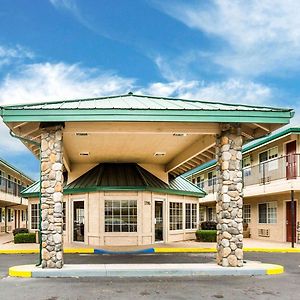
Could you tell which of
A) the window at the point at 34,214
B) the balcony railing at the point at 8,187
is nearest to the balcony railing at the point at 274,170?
A: the window at the point at 34,214

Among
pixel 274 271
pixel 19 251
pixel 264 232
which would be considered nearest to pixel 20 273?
pixel 274 271

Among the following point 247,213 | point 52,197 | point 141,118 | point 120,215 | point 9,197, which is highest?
point 141,118

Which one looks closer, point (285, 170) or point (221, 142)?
point (221, 142)

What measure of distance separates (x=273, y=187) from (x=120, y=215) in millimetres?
8706

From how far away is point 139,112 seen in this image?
12789mm

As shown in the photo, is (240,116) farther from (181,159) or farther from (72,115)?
(181,159)

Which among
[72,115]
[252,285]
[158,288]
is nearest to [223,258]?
[252,285]

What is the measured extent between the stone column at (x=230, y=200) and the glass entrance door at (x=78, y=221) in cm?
1065

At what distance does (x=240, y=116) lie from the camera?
13078mm

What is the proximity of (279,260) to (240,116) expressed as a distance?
6583mm

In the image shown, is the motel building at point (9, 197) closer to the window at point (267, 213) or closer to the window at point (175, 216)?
the window at point (175, 216)

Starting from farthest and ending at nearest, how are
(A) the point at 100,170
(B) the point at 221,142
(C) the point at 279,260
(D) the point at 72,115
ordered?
(A) the point at 100,170 < (C) the point at 279,260 < (B) the point at 221,142 < (D) the point at 72,115

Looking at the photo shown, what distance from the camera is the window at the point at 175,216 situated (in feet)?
79.1

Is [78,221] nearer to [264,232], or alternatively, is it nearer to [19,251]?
[19,251]
